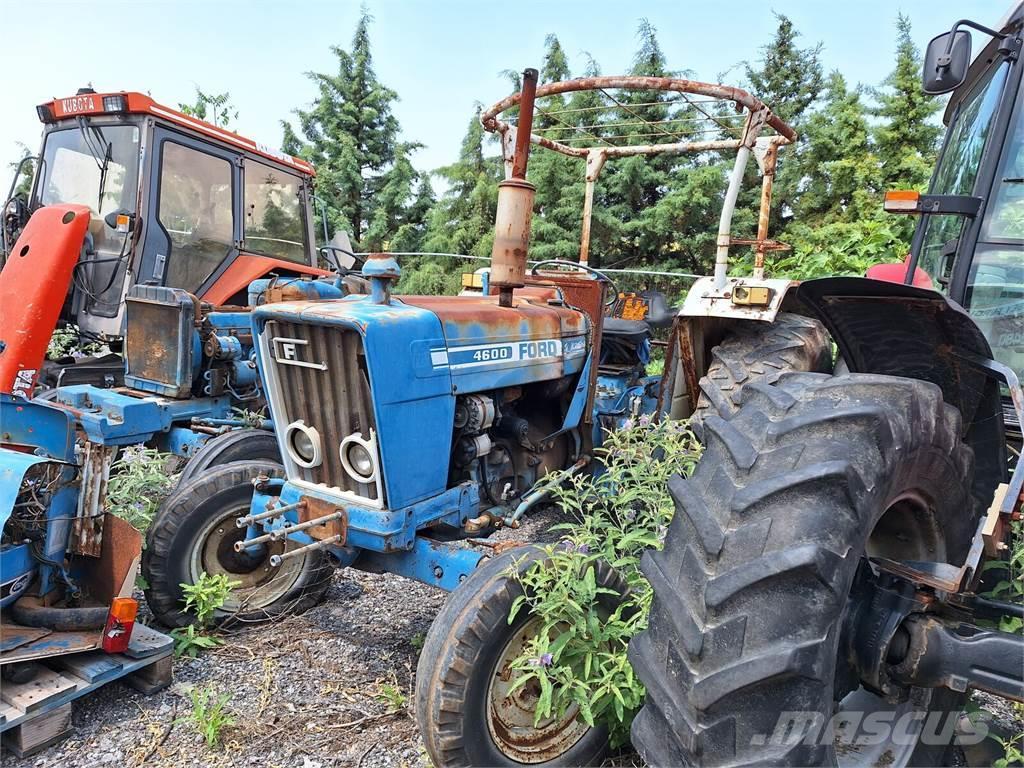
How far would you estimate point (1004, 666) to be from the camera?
1360 millimetres

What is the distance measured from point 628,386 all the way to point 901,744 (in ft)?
8.76

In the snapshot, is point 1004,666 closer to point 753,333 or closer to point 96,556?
point 753,333

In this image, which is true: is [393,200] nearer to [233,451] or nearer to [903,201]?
[233,451]

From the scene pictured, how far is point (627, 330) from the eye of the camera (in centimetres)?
422

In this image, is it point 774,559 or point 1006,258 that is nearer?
point 774,559

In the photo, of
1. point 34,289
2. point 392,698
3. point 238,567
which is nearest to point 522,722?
point 392,698

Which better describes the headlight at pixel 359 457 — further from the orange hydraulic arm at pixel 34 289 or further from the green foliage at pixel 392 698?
the orange hydraulic arm at pixel 34 289

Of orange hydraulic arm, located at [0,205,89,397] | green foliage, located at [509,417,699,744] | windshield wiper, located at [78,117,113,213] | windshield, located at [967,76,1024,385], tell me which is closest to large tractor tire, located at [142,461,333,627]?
green foliage, located at [509,417,699,744]

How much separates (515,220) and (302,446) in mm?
1159

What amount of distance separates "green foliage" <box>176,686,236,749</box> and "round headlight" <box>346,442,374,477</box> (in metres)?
0.91

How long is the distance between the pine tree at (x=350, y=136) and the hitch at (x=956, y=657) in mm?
12701

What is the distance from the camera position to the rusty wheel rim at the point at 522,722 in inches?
80.6

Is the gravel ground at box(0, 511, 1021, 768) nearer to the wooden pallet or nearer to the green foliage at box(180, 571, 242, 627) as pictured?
the wooden pallet

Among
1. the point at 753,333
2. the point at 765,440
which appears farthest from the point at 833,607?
the point at 753,333
